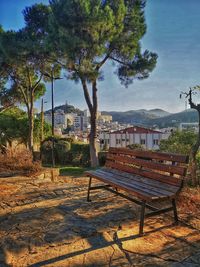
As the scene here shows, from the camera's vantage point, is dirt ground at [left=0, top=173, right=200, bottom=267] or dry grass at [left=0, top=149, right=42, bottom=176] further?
dry grass at [left=0, top=149, right=42, bottom=176]

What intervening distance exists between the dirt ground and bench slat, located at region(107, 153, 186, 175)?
607 mm

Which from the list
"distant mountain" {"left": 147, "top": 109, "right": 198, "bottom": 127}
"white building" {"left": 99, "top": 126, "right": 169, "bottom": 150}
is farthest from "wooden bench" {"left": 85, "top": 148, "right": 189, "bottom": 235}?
"white building" {"left": 99, "top": 126, "right": 169, "bottom": 150}

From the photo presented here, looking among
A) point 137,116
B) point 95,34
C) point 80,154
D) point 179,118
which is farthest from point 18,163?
point 137,116

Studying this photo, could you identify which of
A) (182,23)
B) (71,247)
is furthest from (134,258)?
(182,23)

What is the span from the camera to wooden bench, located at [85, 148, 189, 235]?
8.70ft

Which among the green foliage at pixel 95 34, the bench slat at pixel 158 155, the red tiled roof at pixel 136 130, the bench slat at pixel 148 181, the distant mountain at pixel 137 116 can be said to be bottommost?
the bench slat at pixel 148 181

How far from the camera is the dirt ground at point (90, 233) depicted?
2.17 metres

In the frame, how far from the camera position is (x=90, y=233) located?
2.66 m

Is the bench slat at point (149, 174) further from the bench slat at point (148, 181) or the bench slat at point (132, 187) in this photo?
the bench slat at point (132, 187)

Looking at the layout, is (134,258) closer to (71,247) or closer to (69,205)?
(71,247)

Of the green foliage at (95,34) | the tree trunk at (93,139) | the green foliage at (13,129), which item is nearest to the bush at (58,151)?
the green foliage at (13,129)

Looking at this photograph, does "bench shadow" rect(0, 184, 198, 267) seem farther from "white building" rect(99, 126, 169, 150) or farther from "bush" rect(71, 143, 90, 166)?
"white building" rect(99, 126, 169, 150)

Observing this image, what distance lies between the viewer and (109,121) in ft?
172

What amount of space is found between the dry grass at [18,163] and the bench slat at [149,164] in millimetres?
2164
